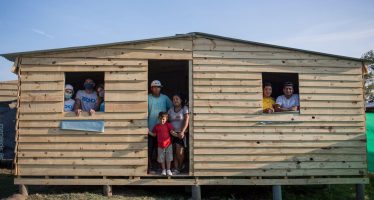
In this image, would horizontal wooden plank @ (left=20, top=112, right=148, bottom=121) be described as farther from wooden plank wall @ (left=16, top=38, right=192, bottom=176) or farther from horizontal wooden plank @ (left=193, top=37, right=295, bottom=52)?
horizontal wooden plank @ (left=193, top=37, right=295, bottom=52)

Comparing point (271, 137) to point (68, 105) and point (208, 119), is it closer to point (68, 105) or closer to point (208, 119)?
point (208, 119)

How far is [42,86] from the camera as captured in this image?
8.59 meters

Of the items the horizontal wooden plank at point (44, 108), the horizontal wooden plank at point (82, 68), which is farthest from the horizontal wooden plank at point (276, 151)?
the horizontal wooden plank at point (44, 108)

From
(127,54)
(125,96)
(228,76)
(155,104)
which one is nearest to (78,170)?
(125,96)

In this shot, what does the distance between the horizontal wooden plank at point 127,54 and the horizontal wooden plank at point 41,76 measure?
0.46m

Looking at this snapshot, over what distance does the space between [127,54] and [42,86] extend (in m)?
2.27

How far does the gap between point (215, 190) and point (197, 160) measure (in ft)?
5.90

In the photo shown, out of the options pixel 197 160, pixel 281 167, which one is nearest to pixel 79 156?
pixel 197 160

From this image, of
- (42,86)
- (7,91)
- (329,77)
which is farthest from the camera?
(7,91)

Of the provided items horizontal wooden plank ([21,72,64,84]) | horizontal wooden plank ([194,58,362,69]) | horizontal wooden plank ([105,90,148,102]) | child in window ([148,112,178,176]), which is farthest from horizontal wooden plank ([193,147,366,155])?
horizontal wooden plank ([21,72,64,84])

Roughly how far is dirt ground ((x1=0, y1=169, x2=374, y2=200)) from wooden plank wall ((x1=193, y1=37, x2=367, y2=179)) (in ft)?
4.11

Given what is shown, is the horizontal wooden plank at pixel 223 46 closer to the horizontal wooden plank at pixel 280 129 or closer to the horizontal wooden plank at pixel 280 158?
the horizontal wooden plank at pixel 280 129

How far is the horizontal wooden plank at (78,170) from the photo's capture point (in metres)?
8.48

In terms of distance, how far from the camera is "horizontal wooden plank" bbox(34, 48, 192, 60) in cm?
869
